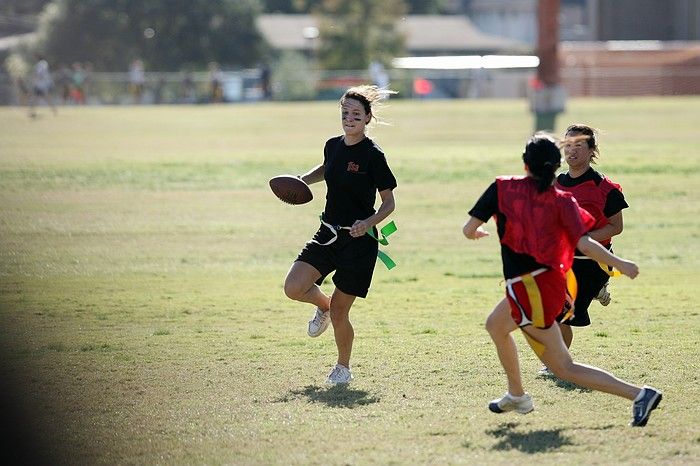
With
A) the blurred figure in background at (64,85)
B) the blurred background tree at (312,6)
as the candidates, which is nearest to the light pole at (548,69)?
the blurred figure in background at (64,85)

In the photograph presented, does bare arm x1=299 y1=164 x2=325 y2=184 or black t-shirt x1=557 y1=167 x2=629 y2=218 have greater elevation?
bare arm x1=299 y1=164 x2=325 y2=184

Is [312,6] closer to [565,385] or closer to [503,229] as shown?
[565,385]

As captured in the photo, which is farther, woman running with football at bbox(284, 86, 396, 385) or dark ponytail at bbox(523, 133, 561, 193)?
woman running with football at bbox(284, 86, 396, 385)

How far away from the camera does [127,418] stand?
7.46 meters

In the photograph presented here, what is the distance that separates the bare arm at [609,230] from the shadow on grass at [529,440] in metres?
1.76

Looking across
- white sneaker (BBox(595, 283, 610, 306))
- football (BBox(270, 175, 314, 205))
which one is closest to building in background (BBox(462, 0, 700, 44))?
white sneaker (BBox(595, 283, 610, 306))

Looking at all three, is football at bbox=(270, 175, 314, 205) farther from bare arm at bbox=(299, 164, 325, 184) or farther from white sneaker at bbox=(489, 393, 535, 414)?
white sneaker at bbox=(489, 393, 535, 414)

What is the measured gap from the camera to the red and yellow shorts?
695 centimetres

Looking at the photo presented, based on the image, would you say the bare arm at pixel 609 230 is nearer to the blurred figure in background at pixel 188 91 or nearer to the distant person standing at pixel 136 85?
the distant person standing at pixel 136 85

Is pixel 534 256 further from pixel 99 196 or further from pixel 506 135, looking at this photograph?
pixel 506 135

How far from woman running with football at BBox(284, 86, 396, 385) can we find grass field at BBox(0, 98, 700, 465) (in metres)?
0.54

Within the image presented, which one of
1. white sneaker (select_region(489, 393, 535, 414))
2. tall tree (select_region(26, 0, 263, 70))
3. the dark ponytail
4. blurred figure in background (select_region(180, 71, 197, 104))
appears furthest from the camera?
tall tree (select_region(26, 0, 263, 70))

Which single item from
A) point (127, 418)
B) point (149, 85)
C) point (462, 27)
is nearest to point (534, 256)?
point (127, 418)

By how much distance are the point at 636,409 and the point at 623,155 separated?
20792mm
